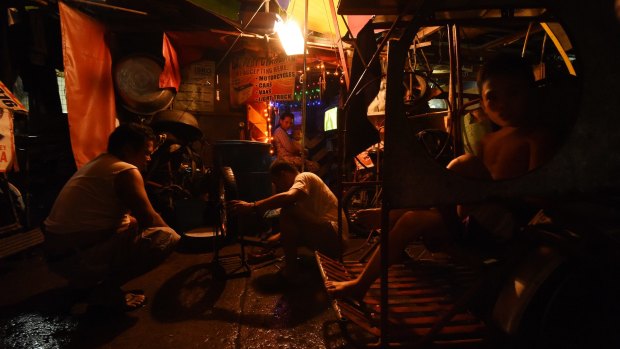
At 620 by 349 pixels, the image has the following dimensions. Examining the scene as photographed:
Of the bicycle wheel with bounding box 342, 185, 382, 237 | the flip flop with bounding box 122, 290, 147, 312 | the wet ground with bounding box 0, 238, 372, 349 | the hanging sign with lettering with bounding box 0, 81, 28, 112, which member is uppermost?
the hanging sign with lettering with bounding box 0, 81, 28, 112

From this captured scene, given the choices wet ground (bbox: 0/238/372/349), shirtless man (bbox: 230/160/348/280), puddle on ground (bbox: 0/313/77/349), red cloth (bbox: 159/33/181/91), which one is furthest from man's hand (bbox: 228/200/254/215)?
red cloth (bbox: 159/33/181/91)

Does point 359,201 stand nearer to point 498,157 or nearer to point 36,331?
point 498,157

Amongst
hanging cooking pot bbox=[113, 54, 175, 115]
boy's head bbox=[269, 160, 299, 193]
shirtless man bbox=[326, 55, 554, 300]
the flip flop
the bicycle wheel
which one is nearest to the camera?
shirtless man bbox=[326, 55, 554, 300]

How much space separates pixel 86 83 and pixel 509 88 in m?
6.87

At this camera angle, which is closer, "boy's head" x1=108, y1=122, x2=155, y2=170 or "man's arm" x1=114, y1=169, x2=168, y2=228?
"man's arm" x1=114, y1=169, x2=168, y2=228

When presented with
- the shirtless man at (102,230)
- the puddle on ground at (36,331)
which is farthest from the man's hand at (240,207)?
the puddle on ground at (36,331)

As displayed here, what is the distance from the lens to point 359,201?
7.15m

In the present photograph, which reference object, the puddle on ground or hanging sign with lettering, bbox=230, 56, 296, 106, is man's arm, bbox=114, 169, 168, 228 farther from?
hanging sign with lettering, bbox=230, 56, 296, 106

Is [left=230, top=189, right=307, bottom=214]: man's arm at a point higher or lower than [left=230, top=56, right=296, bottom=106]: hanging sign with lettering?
lower

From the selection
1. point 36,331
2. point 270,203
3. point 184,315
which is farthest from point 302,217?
point 36,331

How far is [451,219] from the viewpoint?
87.7 inches

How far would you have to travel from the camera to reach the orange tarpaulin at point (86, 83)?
5.55m

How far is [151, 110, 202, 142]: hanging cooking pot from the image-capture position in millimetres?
6848

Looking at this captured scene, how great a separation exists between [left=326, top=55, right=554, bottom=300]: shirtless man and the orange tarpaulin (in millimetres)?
5735
